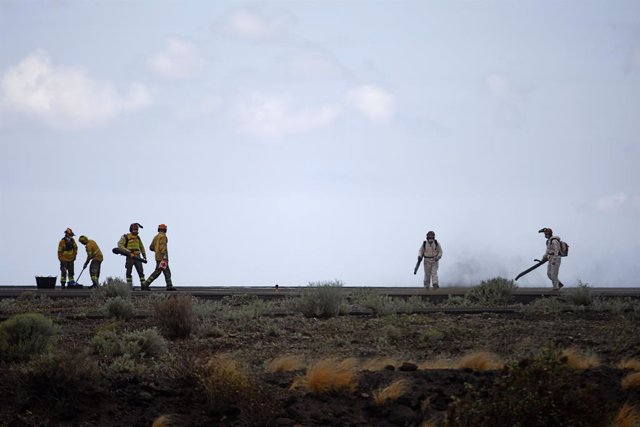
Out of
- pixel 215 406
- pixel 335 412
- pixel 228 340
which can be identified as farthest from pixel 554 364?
pixel 228 340

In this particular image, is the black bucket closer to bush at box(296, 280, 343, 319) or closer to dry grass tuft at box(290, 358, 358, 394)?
bush at box(296, 280, 343, 319)

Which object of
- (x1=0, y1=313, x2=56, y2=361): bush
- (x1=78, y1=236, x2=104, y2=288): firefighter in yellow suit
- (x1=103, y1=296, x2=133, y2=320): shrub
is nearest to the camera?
(x1=0, y1=313, x2=56, y2=361): bush

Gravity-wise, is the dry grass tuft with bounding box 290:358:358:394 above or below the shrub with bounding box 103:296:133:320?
below

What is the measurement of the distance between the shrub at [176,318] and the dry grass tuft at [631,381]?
29.2ft

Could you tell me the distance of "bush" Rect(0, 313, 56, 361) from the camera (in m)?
18.8

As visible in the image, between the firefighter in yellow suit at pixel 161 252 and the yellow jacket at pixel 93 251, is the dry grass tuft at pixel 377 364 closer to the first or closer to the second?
the firefighter in yellow suit at pixel 161 252

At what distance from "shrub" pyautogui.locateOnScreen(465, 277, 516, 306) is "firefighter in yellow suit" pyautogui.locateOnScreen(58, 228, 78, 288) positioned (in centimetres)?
1330

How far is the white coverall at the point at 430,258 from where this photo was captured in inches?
1407

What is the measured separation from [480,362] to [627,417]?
2780mm

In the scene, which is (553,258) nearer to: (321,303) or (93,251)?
(321,303)

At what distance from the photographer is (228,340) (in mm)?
21797

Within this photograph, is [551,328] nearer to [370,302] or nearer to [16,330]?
[370,302]

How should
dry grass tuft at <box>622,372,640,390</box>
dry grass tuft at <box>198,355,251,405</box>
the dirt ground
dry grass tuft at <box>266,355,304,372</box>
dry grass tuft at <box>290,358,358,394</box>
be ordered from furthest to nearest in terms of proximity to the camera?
dry grass tuft at <box>266,355,304,372</box>
dry grass tuft at <box>622,372,640,390</box>
dry grass tuft at <box>290,358,358,394</box>
dry grass tuft at <box>198,355,251,405</box>
the dirt ground

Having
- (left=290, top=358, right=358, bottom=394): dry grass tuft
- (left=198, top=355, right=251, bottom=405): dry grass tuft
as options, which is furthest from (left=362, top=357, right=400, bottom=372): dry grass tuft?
(left=198, top=355, right=251, bottom=405): dry grass tuft
